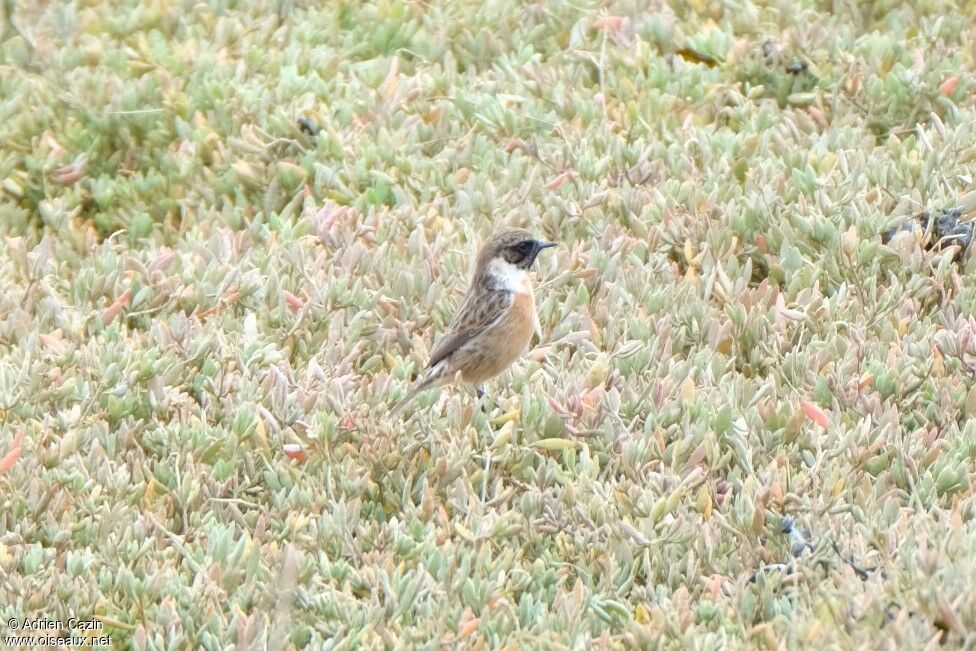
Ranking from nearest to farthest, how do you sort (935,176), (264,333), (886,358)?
(886,358) < (264,333) < (935,176)

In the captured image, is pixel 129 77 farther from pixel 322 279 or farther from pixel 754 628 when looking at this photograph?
pixel 754 628

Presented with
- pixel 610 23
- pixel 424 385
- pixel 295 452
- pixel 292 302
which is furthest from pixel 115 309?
Answer: pixel 610 23

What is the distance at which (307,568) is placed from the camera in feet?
17.4

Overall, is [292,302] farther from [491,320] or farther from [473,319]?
[491,320]

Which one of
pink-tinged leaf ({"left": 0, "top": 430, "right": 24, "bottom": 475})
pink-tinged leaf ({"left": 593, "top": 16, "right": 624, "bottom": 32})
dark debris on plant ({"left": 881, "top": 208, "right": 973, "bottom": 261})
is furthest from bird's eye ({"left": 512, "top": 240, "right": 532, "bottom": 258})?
pink-tinged leaf ({"left": 593, "top": 16, "right": 624, "bottom": 32})

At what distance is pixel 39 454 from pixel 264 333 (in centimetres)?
132

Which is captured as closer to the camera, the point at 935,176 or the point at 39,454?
the point at 39,454

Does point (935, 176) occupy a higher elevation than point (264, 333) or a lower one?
higher

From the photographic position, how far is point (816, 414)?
6039 mm

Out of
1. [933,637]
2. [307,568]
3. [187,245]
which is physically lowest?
[187,245]

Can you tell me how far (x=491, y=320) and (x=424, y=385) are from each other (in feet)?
1.36

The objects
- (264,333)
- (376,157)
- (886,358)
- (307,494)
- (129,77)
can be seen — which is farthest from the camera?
(129,77)

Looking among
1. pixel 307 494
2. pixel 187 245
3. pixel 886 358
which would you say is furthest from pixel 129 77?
pixel 886 358

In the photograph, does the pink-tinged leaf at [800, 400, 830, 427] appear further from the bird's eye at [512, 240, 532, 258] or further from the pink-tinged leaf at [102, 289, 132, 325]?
the pink-tinged leaf at [102, 289, 132, 325]
